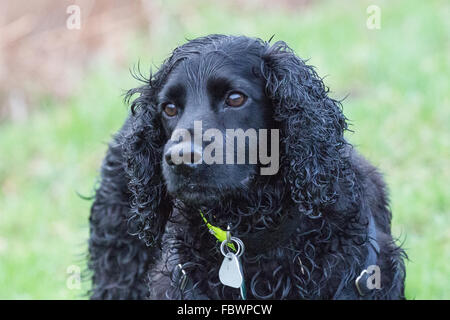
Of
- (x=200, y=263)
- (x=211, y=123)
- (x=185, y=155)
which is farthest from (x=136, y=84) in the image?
(x=185, y=155)

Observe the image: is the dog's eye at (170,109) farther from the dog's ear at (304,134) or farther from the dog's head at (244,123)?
the dog's ear at (304,134)

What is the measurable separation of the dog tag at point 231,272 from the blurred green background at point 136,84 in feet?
4.77

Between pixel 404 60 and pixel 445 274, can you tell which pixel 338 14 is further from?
pixel 445 274

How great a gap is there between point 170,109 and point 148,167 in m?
0.46

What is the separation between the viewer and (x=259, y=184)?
12.5 ft

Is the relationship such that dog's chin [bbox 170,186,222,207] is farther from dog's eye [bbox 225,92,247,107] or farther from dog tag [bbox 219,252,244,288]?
dog's eye [bbox 225,92,247,107]

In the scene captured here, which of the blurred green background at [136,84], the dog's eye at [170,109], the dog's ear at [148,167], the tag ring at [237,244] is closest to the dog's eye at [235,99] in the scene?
the dog's eye at [170,109]

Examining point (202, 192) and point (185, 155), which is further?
point (202, 192)

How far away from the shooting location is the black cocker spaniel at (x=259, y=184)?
11.8 feet

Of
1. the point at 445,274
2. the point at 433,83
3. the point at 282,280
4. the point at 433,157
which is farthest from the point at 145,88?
the point at 433,83

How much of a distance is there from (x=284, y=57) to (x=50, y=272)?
3.47 m

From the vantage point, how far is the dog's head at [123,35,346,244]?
3.49m

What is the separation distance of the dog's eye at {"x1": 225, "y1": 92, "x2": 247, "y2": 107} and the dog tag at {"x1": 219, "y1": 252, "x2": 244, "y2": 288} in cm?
83

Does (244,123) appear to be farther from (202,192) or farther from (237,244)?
(237,244)
